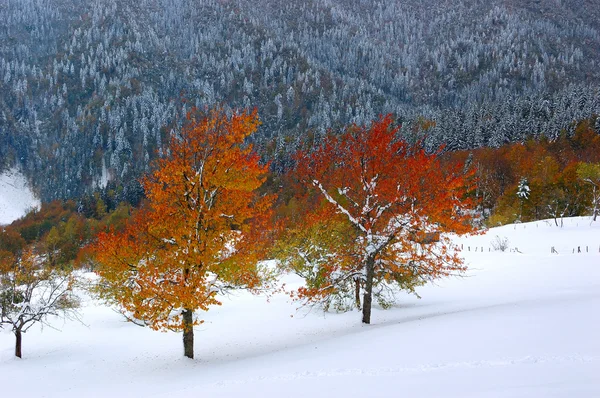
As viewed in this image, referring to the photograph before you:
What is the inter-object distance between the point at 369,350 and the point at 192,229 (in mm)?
8739

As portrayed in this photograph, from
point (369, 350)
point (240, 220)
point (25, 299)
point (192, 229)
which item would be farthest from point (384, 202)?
point (25, 299)

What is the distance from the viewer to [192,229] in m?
16.4

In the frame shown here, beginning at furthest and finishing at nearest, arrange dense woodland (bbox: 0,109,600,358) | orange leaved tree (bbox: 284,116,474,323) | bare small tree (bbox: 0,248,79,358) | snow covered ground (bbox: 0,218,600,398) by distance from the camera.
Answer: bare small tree (bbox: 0,248,79,358)
orange leaved tree (bbox: 284,116,474,323)
dense woodland (bbox: 0,109,600,358)
snow covered ground (bbox: 0,218,600,398)

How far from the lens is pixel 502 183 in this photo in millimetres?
100688

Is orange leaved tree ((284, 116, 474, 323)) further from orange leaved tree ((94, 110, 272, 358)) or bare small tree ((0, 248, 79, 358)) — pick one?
bare small tree ((0, 248, 79, 358))

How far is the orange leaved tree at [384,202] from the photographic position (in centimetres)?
1667

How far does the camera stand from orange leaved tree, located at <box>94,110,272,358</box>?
15.5m

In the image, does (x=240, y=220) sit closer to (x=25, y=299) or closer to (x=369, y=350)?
(x=369, y=350)

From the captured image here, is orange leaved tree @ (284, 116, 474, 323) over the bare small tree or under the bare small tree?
over

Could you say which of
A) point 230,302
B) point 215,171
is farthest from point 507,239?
point 215,171

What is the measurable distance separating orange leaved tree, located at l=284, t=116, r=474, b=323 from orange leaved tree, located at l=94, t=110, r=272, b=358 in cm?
333

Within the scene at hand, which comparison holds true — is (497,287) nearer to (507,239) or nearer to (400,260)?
(400,260)

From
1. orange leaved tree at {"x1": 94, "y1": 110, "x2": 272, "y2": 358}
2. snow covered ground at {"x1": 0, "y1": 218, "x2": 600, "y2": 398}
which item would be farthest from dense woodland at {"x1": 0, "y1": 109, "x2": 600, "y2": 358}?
snow covered ground at {"x1": 0, "y1": 218, "x2": 600, "y2": 398}

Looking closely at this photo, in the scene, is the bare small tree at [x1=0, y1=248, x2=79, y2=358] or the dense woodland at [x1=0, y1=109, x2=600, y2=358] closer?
the dense woodland at [x1=0, y1=109, x2=600, y2=358]
